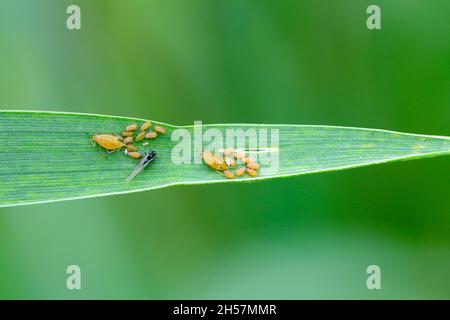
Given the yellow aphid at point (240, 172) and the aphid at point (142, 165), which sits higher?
the aphid at point (142, 165)

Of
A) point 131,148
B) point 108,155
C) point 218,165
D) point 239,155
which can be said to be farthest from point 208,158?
point 108,155

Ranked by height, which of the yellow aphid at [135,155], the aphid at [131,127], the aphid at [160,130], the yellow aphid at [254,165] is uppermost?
the aphid at [131,127]

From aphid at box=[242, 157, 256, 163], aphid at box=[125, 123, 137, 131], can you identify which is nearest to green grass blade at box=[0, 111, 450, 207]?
aphid at box=[125, 123, 137, 131]

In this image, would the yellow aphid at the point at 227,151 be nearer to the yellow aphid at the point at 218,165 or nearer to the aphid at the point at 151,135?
the yellow aphid at the point at 218,165

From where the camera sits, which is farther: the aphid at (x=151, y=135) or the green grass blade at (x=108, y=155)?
the aphid at (x=151, y=135)

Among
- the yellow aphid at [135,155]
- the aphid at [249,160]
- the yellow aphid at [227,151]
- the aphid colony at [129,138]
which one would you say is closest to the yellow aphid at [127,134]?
the aphid colony at [129,138]

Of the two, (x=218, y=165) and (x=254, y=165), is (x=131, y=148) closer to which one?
(x=218, y=165)

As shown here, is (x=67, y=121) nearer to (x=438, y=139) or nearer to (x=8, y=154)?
(x=8, y=154)
